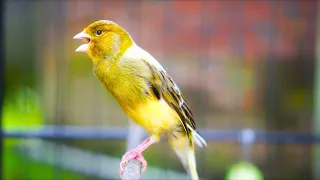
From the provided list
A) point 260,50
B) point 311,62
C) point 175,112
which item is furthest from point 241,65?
point 175,112

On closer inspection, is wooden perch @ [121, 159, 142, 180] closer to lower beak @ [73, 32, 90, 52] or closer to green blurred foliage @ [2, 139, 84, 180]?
lower beak @ [73, 32, 90, 52]

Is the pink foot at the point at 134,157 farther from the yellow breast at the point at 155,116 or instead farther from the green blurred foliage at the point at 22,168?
the green blurred foliage at the point at 22,168

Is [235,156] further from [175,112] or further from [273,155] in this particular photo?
[175,112]

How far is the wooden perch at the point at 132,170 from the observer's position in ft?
1.94

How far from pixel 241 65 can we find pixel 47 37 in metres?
0.77

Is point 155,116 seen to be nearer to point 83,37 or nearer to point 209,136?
point 83,37

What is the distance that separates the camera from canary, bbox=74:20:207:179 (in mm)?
664

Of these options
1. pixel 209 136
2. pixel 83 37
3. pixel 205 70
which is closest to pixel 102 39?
pixel 83 37

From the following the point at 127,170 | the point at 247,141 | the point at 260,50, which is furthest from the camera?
the point at 260,50

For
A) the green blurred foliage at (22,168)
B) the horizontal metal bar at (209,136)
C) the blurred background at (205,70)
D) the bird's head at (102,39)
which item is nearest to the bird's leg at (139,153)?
the bird's head at (102,39)

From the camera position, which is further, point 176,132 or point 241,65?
point 241,65

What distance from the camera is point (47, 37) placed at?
257 centimetres

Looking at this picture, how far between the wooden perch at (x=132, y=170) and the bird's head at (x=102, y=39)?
0.37ft

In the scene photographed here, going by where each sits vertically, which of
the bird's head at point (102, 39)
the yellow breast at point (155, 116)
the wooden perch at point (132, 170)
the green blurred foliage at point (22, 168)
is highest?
the bird's head at point (102, 39)
